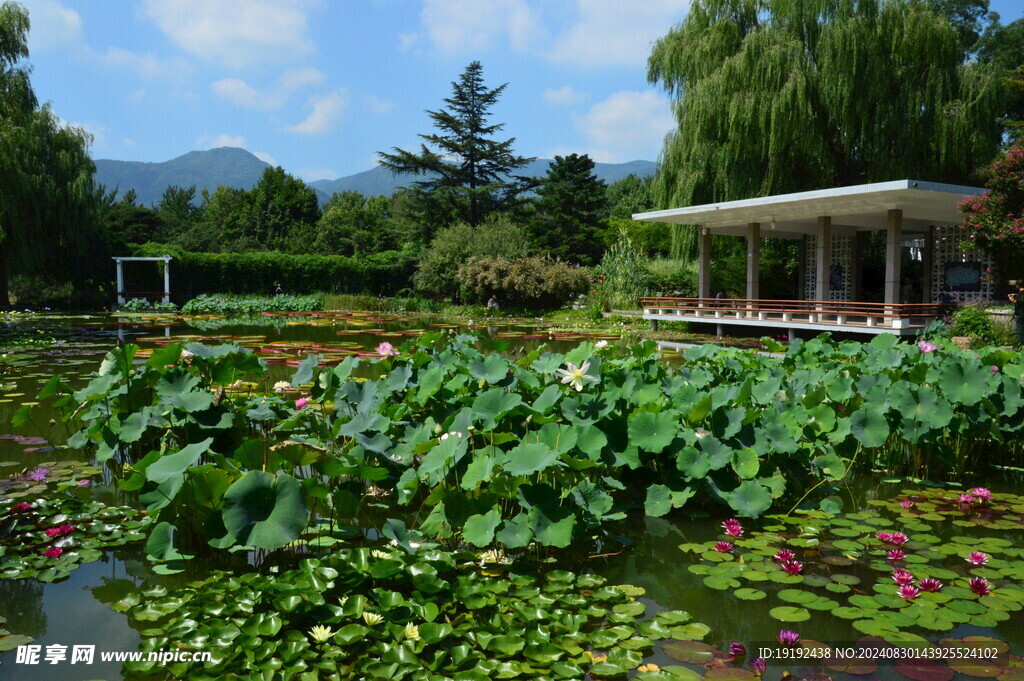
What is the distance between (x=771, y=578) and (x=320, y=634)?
1745 mm

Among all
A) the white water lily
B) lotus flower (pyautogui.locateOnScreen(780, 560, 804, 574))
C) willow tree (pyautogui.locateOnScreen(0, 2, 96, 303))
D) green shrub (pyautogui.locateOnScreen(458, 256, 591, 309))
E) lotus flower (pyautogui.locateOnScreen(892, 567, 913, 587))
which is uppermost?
willow tree (pyautogui.locateOnScreen(0, 2, 96, 303))

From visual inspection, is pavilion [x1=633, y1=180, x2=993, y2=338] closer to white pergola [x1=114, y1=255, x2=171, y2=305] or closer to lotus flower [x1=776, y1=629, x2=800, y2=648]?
lotus flower [x1=776, y1=629, x2=800, y2=648]

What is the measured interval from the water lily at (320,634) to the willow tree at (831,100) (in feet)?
53.8

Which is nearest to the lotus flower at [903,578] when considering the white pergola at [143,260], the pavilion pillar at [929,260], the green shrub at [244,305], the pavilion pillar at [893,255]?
the pavilion pillar at [893,255]

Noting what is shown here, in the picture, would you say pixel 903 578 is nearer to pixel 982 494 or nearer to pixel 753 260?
pixel 982 494

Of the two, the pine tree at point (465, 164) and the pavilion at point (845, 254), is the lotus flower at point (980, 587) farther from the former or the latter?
the pine tree at point (465, 164)

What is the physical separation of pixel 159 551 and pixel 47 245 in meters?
21.6

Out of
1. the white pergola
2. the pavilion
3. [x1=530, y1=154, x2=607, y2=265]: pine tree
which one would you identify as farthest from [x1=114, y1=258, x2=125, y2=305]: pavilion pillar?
the pavilion

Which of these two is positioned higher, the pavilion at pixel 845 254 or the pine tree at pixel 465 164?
the pine tree at pixel 465 164

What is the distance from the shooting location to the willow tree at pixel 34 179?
1762cm

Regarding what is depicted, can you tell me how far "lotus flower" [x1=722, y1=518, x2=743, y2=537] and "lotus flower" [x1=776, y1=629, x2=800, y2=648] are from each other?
964 millimetres

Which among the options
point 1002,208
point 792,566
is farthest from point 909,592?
point 1002,208

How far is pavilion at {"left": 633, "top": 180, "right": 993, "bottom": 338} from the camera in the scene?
12.6m

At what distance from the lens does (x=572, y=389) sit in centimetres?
410
